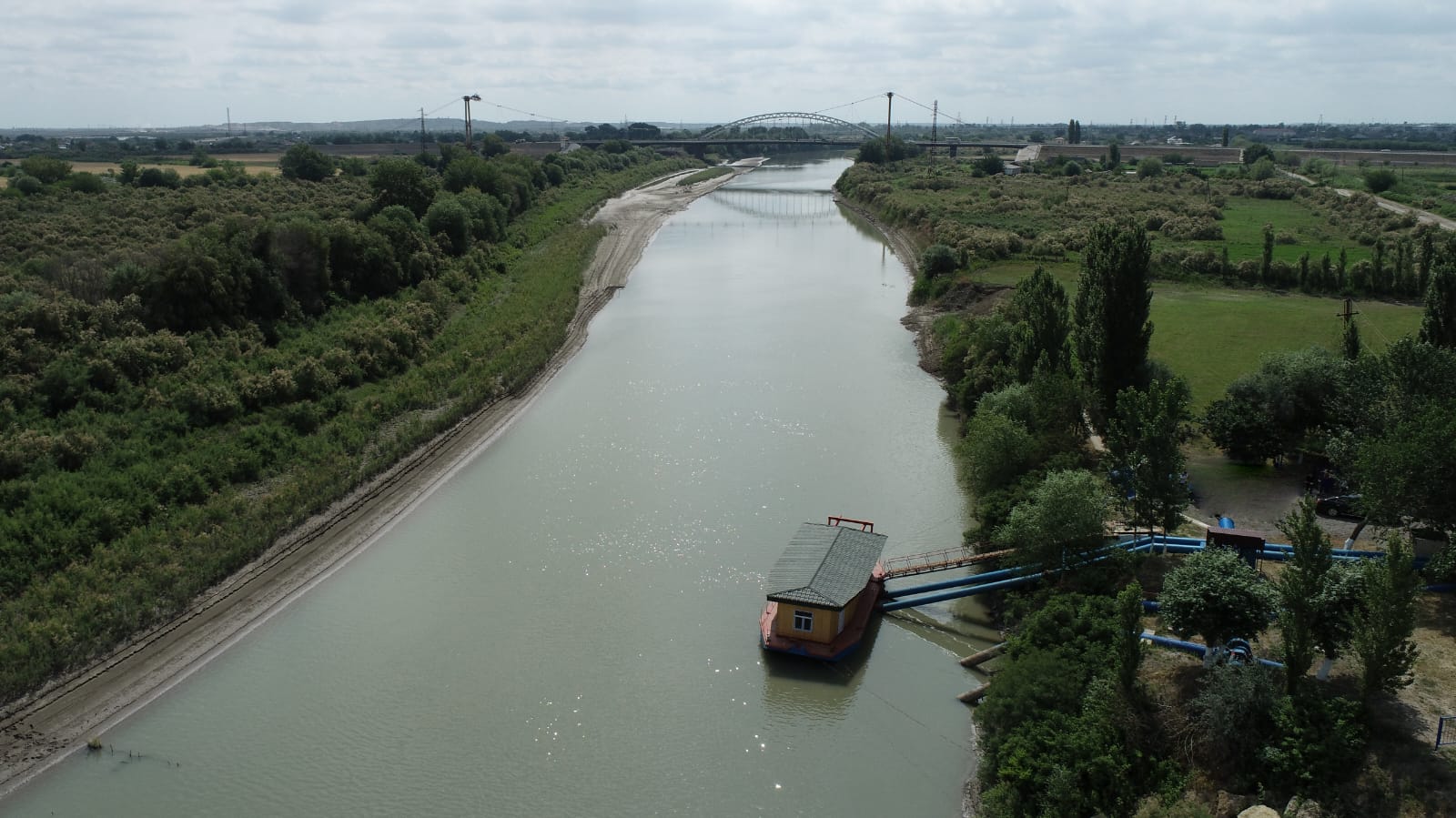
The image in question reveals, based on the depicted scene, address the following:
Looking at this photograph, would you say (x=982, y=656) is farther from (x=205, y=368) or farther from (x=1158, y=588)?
(x=205, y=368)

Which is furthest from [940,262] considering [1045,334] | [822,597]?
[822,597]

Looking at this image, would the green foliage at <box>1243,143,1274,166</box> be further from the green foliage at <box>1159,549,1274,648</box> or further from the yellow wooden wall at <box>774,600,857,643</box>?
the yellow wooden wall at <box>774,600,857,643</box>

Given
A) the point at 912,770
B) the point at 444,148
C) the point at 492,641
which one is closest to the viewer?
the point at 912,770

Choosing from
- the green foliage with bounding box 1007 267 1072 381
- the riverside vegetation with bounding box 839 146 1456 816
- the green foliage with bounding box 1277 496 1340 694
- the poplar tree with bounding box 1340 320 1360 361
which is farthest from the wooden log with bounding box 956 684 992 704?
the poplar tree with bounding box 1340 320 1360 361

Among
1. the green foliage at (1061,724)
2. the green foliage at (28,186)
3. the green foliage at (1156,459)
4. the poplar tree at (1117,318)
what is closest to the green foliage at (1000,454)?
the green foliage at (1156,459)

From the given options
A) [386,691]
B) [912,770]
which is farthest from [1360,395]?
[386,691]

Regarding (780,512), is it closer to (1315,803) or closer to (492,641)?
(492,641)
